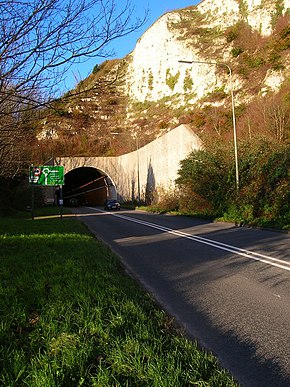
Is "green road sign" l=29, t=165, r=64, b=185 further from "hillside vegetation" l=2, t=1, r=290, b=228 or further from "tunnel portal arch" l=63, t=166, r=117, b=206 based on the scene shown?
"tunnel portal arch" l=63, t=166, r=117, b=206

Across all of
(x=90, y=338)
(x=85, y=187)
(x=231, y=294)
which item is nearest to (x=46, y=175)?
(x=231, y=294)

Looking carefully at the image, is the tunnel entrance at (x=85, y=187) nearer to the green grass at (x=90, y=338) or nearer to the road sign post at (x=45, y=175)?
the road sign post at (x=45, y=175)

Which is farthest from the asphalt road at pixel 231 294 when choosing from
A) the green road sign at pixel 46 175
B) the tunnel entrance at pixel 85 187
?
the tunnel entrance at pixel 85 187

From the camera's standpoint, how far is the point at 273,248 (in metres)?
10.7

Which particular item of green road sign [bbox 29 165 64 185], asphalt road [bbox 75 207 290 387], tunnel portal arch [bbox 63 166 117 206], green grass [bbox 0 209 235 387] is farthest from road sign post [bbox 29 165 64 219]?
tunnel portal arch [bbox 63 166 117 206]

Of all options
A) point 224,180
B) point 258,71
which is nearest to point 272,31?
A: point 258,71

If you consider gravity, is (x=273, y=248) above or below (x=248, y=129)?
below

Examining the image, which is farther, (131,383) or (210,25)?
(210,25)

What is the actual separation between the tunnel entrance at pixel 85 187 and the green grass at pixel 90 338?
5688cm

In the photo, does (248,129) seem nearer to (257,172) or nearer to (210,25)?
(257,172)

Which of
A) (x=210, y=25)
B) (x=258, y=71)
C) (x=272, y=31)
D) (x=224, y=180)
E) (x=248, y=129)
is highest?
(x=210, y=25)

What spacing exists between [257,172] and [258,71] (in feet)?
96.4

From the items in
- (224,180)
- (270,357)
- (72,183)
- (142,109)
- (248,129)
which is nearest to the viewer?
(270,357)

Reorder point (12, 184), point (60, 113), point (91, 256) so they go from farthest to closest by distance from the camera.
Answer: point (12, 184) → point (91, 256) → point (60, 113)
